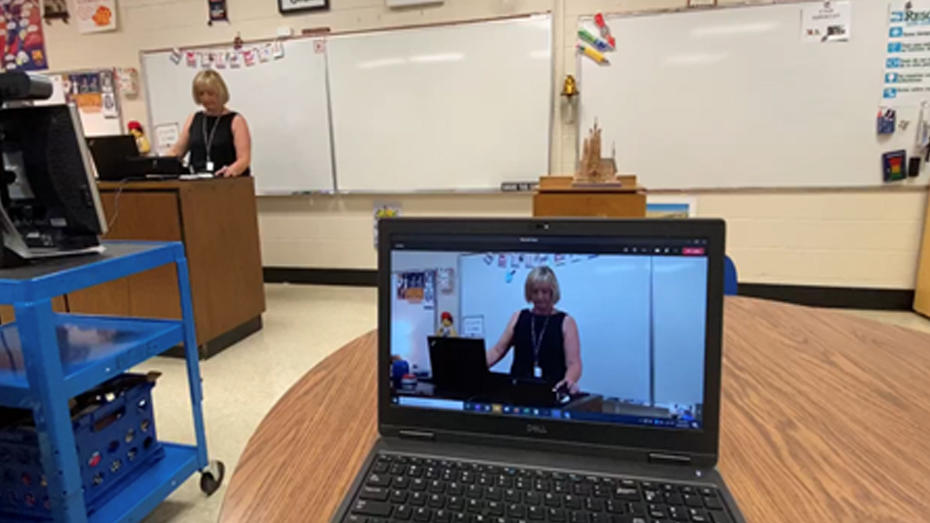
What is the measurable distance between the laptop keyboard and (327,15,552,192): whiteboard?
3.10 m

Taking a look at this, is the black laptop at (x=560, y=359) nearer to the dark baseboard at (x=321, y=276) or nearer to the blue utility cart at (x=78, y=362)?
the blue utility cart at (x=78, y=362)

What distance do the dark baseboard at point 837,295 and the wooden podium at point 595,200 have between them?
1.92m

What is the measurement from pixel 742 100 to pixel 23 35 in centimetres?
552

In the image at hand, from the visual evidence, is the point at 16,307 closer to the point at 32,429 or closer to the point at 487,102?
the point at 32,429

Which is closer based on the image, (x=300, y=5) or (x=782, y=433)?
(x=782, y=433)

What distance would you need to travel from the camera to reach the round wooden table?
0.51 m

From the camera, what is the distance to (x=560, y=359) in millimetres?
601

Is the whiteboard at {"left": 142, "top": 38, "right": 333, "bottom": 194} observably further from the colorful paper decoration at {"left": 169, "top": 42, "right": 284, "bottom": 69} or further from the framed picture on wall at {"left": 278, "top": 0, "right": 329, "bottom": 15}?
the framed picture on wall at {"left": 278, "top": 0, "right": 329, "bottom": 15}

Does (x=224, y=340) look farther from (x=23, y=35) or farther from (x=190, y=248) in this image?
(x=23, y=35)

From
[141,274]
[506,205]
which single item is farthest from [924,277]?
[141,274]

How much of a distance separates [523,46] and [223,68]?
2.26 meters

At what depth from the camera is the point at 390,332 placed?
2.09 feet

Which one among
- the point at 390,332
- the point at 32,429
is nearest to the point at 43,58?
the point at 32,429

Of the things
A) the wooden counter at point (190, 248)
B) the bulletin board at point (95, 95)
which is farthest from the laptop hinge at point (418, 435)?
the bulletin board at point (95, 95)
